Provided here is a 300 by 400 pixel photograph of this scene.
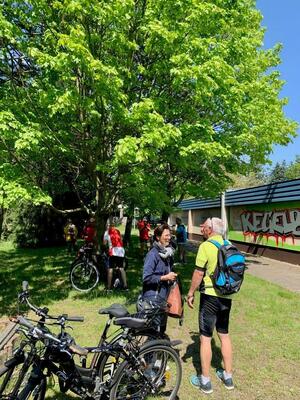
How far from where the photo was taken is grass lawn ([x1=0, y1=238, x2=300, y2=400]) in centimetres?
463

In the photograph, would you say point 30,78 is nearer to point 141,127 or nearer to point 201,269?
point 141,127

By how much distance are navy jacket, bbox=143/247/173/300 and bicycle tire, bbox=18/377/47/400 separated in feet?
6.19

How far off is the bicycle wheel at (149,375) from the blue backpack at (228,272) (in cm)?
92

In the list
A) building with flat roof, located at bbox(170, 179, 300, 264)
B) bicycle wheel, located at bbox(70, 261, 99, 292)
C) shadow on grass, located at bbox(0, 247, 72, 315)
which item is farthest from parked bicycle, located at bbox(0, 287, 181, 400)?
building with flat roof, located at bbox(170, 179, 300, 264)

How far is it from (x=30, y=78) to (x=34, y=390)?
24.3 ft

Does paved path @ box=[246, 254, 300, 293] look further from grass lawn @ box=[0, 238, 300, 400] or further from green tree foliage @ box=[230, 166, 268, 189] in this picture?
green tree foliage @ box=[230, 166, 268, 189]

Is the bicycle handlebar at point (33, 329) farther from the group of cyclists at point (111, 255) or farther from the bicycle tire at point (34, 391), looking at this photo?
the group of cyclists at point (111, 255)

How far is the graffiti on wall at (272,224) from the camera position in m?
15.4

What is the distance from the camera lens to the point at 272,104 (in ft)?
41.5

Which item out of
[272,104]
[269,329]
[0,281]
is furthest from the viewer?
[272,104]

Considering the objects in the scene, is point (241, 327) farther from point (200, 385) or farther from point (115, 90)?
point (115, 90)

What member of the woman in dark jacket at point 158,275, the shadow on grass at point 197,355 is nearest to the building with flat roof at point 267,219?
the shadow on grass at point 197,355

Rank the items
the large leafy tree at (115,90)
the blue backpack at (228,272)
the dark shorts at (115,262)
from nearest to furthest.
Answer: the blue backpack at (228,272)
the large leafy tree at (115,90)
the dark shorts at (115,262)

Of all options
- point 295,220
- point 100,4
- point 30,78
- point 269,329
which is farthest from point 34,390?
point 295,220
